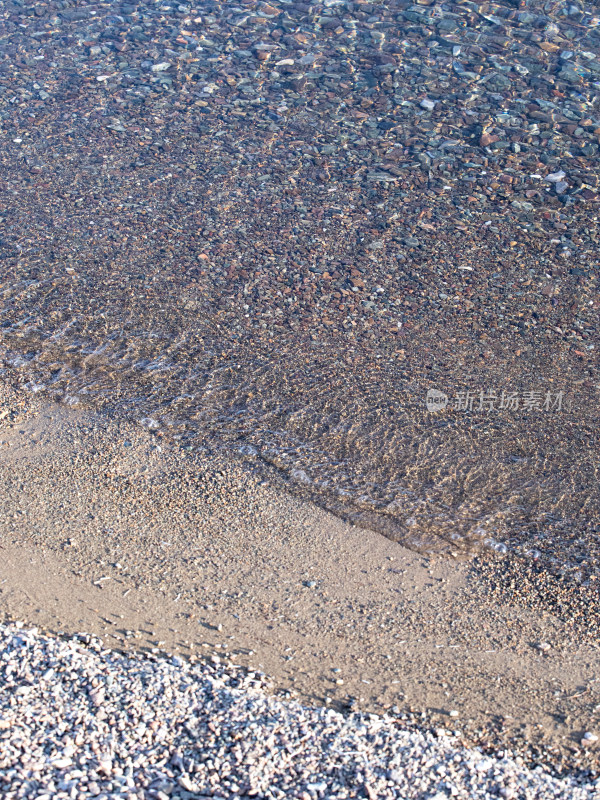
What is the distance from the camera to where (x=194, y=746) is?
104 inches

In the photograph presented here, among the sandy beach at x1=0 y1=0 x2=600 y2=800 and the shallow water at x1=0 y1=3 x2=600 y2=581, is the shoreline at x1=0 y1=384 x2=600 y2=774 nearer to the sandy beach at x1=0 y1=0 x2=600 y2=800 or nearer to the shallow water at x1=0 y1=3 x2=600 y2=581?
the sandy beach at x1=0 y1=0 x2=600 y2=800

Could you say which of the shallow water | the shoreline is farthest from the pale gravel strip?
A: the shallow water

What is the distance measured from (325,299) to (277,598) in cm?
288

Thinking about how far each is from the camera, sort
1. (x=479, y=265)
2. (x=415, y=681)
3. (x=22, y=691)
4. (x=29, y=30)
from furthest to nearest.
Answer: (x=29, y=30) < (x=479, y=265) < (x=415, y=681) < (x=22, y=691)

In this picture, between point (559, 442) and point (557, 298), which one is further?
point (557, 298)

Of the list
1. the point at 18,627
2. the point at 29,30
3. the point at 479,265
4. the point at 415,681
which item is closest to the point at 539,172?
the point at 479,265

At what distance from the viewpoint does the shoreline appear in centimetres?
311

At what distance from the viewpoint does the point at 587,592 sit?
368 centimetres

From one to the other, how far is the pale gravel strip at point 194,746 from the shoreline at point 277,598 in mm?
219

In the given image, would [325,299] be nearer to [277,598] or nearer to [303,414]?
[303,414]

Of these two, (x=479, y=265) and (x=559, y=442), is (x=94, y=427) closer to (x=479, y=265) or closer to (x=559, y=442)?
(x=559, y=442)

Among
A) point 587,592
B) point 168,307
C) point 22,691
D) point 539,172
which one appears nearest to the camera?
point 22,691

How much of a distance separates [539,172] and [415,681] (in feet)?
18.6

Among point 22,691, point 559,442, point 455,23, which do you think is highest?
point 455,23
